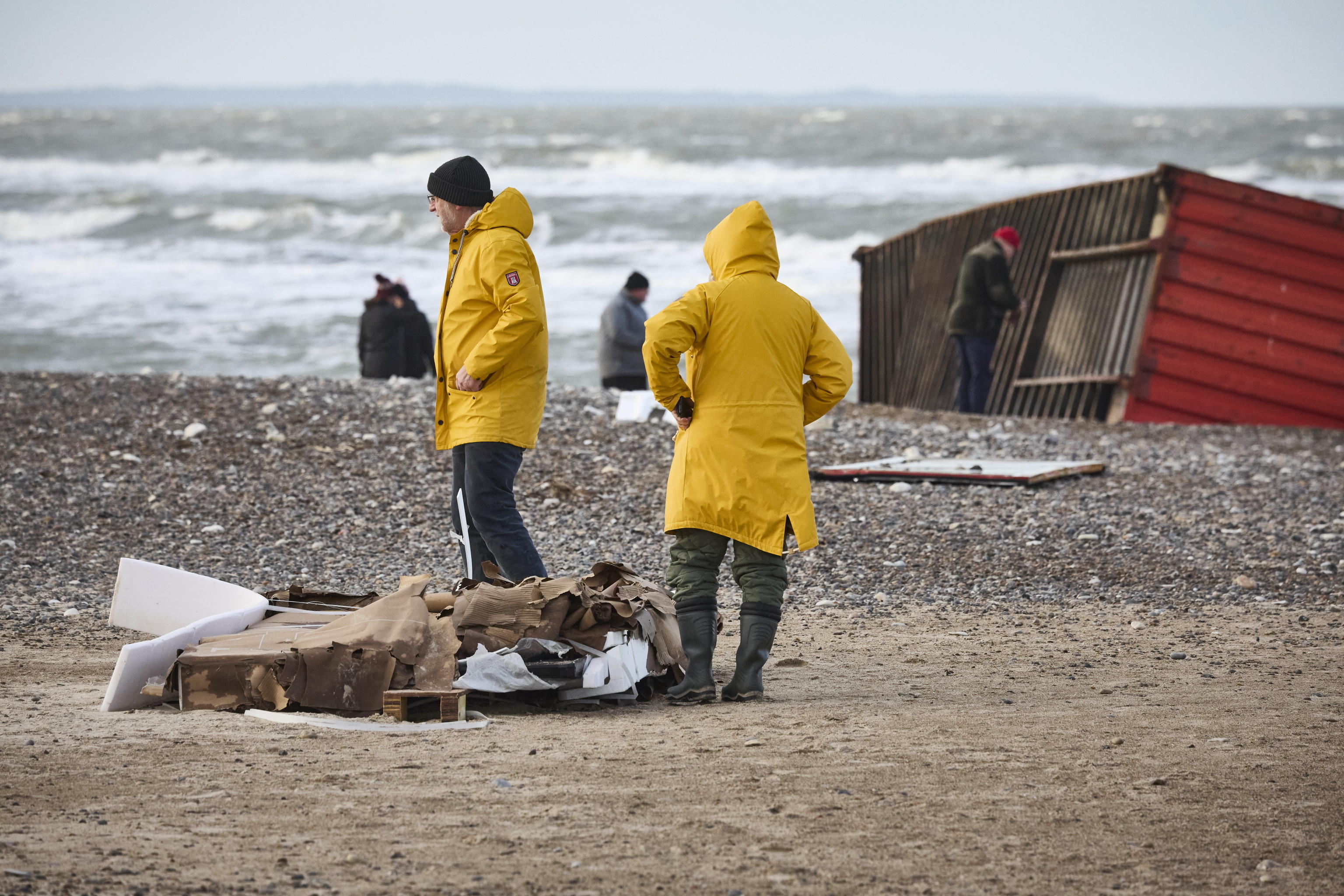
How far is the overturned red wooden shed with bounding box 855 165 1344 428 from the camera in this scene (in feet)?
34.4

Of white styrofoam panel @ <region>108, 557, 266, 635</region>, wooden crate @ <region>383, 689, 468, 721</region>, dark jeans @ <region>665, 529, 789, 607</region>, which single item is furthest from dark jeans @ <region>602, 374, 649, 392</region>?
wooden crate @ <region>383, 689, 468, 721</region>

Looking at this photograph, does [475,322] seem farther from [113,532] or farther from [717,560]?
[113,532]

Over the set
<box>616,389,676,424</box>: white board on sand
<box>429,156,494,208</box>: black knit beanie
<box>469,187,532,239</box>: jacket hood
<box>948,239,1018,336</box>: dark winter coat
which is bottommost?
<box>616,389,676,424</box>: white board on sand

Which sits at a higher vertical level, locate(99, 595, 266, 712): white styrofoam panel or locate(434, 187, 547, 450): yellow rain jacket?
locate(434, 187, 547, 450): yellow rain jacket

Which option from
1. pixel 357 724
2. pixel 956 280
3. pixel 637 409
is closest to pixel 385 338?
pixel 637 409

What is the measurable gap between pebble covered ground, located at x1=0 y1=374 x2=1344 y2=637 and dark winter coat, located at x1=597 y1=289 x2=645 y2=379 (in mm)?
1789

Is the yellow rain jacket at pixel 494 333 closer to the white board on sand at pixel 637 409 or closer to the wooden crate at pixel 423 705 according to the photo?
the wooden crate at pixel 423 705

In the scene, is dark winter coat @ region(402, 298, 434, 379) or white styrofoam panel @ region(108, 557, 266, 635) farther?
dark winter coat @ region(402, 298, 434, 379)

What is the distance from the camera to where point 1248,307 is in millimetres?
10609

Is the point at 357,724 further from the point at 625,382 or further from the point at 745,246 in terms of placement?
the point at 625,382

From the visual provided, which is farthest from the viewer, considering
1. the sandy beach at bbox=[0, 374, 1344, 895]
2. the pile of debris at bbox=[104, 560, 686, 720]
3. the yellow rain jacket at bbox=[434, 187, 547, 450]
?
the yellow rain jacket at bbox=[434, 187, 547, 450]

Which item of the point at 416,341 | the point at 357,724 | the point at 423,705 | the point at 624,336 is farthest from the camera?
the point at 416,341

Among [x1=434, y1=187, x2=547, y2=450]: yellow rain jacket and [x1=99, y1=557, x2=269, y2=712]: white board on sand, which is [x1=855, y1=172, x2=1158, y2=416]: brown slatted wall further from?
[x1=99, y1=557, x2=269, y2=712]: white board on sand

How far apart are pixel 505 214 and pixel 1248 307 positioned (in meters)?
7.76
